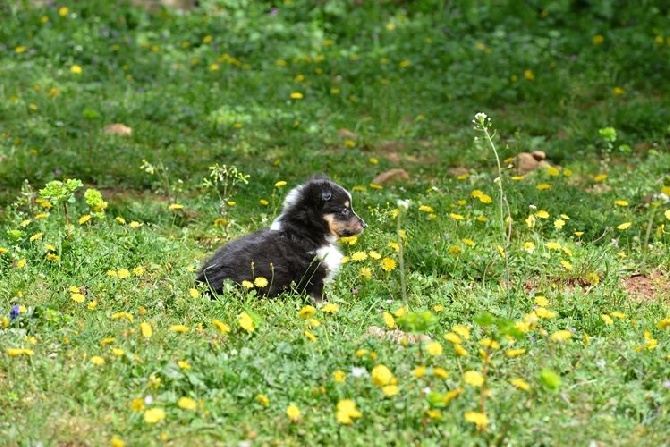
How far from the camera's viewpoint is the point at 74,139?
959 cm

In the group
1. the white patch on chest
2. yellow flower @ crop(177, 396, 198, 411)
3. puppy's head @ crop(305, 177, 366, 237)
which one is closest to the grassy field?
yellow flower @ crop(177, 396, 198, 411)

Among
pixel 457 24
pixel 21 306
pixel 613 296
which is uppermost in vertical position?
pixel 21 306

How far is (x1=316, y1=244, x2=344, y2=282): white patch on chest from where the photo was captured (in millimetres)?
6268

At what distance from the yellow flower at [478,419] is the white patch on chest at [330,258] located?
7.03 ft

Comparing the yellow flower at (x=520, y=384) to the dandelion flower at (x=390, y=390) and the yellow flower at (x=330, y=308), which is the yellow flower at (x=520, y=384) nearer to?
the dandelion flower at (x=390, y=390)

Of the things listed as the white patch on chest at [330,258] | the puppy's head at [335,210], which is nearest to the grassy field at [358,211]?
the white patch on chest at [330,258]

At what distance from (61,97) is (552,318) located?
679 cm

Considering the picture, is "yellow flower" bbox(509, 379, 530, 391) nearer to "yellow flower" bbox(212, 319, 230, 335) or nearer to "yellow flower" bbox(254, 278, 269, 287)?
"yellow flower" bbox(212, 319, 230, 335)

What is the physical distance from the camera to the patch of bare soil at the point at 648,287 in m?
6.24

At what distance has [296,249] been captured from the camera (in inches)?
247

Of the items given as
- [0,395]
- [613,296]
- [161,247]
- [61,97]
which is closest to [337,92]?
[61,97]

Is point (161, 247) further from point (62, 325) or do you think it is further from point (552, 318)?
point (552, 318)

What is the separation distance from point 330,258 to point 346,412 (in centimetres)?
215

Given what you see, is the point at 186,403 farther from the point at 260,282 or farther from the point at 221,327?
the point at 260,282
